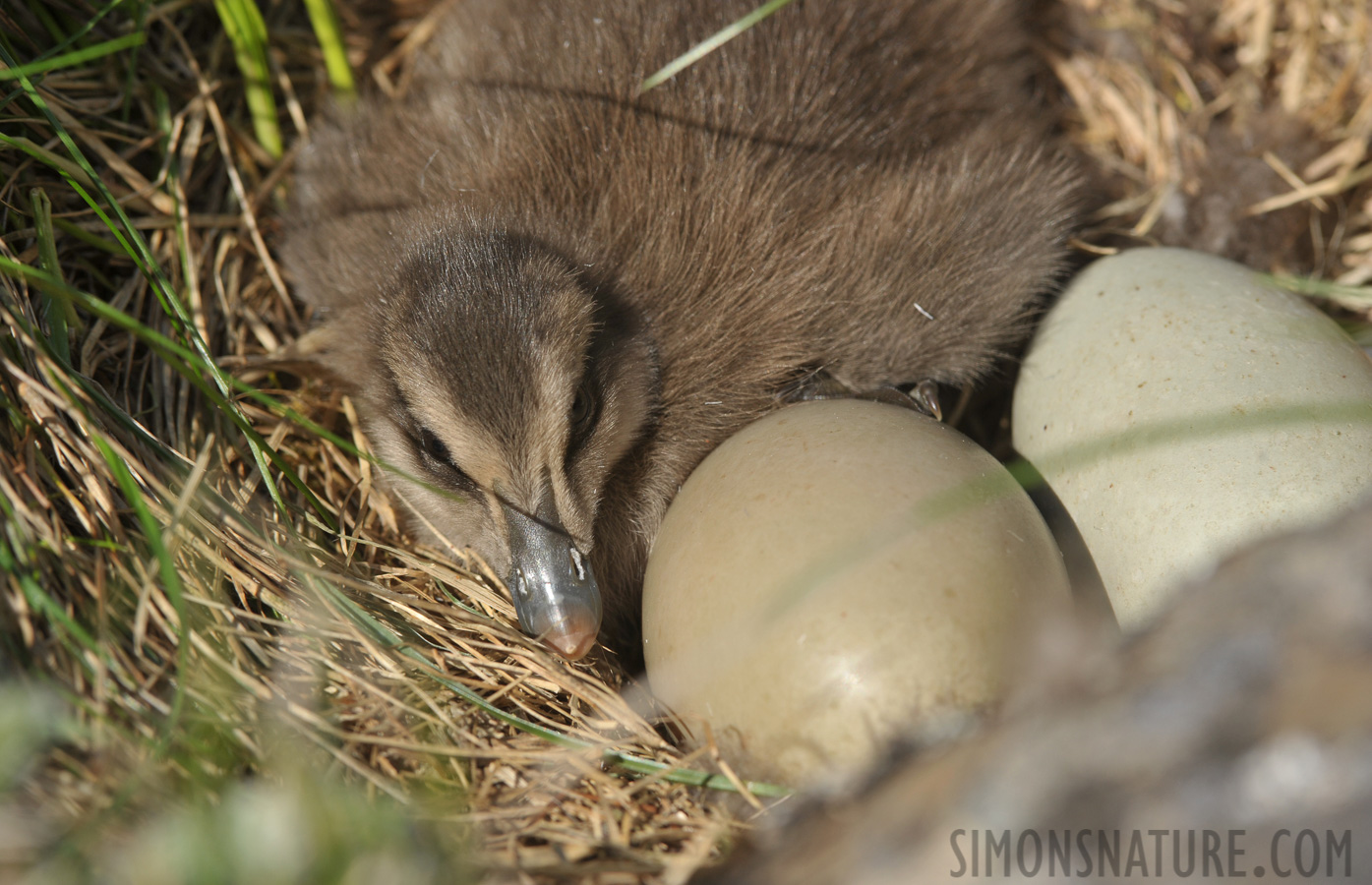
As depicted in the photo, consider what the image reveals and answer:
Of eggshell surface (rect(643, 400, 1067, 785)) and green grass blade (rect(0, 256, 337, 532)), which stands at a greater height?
green grass blade (rect(0, 256, 337, 532))

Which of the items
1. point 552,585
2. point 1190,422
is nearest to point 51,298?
point 552,585

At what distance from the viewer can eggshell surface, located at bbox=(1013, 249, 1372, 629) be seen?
1913 mm

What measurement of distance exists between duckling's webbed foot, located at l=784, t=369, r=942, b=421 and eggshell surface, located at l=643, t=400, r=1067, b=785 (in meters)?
0.40

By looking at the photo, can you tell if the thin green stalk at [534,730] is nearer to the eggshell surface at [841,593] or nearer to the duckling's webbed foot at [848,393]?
the eggshell surface at [841,593]

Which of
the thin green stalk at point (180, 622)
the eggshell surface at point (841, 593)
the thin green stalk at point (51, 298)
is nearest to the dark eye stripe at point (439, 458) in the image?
the eggshell surface at point (841, 593)

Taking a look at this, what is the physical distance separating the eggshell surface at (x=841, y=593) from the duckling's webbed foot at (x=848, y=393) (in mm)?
400

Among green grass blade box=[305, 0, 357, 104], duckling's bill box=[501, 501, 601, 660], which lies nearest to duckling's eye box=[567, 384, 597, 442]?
duckling's bill box=[501, 501, 601, 660]

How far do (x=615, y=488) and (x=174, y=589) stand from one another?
1.06m

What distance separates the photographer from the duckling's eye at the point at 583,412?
2.27 meters

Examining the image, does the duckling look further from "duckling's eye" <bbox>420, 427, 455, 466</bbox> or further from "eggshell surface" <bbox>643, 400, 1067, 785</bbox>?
"eggshell surface" <bbox>643, 400, 1067, 785</bbox>

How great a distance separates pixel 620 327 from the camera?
2420 millimetres

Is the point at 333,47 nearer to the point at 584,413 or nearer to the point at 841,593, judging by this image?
the point at 584,413

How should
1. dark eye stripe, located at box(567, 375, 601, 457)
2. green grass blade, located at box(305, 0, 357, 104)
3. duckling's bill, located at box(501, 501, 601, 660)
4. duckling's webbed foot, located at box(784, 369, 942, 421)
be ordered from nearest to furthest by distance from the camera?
duckling's bill, located at box(501, 501, 601, 660) → dark eye stripe, located at box(567, 375, 601, 457) → duckling's webbed foot, located at box(784, 369, 942, 421) → green grass blade, located at box(305, 0, 357, 104)

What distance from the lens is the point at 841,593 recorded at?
1.75 metres
